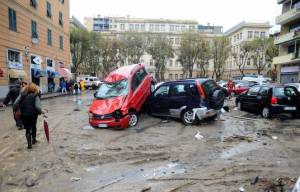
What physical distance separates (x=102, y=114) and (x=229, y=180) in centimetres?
597

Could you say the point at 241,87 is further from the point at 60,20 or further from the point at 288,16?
the point at 60,20

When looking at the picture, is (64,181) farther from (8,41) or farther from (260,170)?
(8,41)

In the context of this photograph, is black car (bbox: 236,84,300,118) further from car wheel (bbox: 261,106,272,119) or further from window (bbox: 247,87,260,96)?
window (bbox: 247,87,260,96)

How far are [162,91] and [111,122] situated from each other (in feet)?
9.35

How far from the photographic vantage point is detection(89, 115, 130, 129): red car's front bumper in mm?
10500

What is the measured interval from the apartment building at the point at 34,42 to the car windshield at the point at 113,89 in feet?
43.9

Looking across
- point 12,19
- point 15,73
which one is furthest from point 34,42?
point 15,73

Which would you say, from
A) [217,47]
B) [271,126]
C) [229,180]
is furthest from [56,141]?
[217,47]

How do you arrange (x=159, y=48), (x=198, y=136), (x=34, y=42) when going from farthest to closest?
(x=159, y=48) → (x=34, y=42) → (x=198, y=136)

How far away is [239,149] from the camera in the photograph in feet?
25.8

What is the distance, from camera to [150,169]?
638cm

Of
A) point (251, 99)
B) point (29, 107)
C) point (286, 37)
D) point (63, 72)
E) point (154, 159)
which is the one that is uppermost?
point (286, 37)

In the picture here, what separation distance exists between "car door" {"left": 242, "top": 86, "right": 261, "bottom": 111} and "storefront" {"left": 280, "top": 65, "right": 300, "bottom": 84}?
94.3 feet

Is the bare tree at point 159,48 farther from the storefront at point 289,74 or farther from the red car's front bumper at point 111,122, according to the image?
the red car's front bumper at point 111,122
